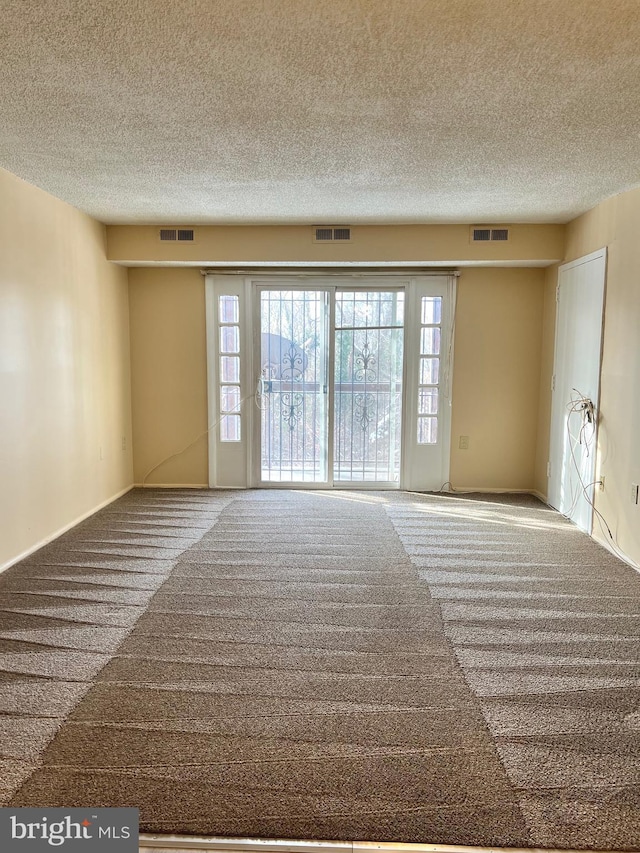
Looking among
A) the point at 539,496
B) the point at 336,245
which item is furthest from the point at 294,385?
the point at 539,496

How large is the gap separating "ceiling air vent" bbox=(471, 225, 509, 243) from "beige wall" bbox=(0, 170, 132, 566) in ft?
10.5

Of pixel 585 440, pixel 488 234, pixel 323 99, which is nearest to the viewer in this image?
→ pixel 323 99

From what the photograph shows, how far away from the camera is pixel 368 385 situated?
5.11m

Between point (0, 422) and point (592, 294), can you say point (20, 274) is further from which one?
point (592, 294)

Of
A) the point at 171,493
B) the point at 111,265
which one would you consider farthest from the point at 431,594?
the point at 111,265

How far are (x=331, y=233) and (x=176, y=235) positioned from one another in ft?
4.49

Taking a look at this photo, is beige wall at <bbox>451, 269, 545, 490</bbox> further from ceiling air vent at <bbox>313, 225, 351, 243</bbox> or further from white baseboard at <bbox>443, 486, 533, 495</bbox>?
ceiling air vent at <bbox>313, 225, 351, 243</bbox>

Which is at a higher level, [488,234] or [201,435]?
[488,234]

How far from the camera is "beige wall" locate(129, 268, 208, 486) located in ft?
16.7

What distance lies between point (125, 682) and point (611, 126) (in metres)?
3.27

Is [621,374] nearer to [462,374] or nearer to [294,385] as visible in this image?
[462,374]

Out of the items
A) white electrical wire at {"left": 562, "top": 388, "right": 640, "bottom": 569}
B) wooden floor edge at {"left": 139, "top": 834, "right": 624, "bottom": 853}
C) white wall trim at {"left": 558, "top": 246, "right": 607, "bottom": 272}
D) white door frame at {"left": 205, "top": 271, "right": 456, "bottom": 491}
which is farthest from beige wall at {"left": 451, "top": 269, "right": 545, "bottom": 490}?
wooden floor edge at {"left": 139, "top": 834, "right": 624, "bottom": 853}

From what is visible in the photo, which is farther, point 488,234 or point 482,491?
point 482,491

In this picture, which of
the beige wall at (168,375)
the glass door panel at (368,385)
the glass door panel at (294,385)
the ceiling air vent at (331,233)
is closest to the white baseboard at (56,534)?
the beige wall at (168,375)
